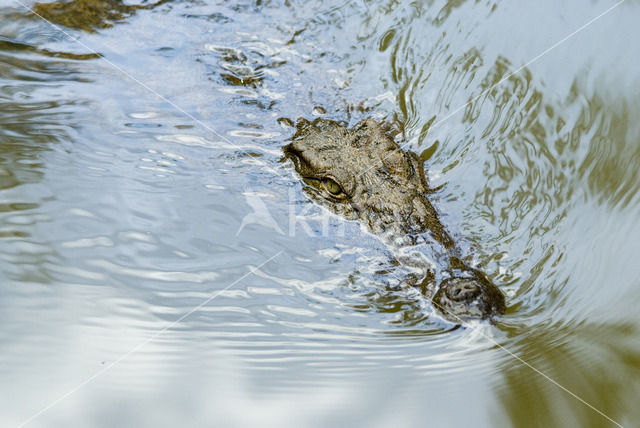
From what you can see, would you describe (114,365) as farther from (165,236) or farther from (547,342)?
(547,342)

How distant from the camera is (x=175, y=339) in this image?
3.06 metres

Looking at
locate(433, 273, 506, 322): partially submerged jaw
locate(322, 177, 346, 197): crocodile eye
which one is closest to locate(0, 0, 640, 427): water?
locate(433, 273, 506, 322): partially submerged jaw

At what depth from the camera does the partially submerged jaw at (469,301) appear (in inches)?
121

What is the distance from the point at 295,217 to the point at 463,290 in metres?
1.38

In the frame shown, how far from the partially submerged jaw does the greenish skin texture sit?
0.04 ft

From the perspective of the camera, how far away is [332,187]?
4090mm

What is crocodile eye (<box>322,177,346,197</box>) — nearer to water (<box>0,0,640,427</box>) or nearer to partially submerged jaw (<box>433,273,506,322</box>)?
water (<box>0,0,640,427</box>)

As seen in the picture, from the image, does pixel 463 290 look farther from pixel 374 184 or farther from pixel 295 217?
pixel 295 217

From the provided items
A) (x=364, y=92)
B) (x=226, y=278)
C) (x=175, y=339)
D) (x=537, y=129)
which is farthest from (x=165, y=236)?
(x=537, y=129)

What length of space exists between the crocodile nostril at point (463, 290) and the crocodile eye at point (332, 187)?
1.19 meters

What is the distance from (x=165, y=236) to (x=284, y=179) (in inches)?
42.3

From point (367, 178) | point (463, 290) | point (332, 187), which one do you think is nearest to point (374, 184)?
point (367, 178)

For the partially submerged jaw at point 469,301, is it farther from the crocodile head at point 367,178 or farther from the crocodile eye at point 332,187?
the crocodile eye at point 332,187

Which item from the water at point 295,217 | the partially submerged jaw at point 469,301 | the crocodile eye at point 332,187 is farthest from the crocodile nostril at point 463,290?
the crocodile eye at point 332,187
